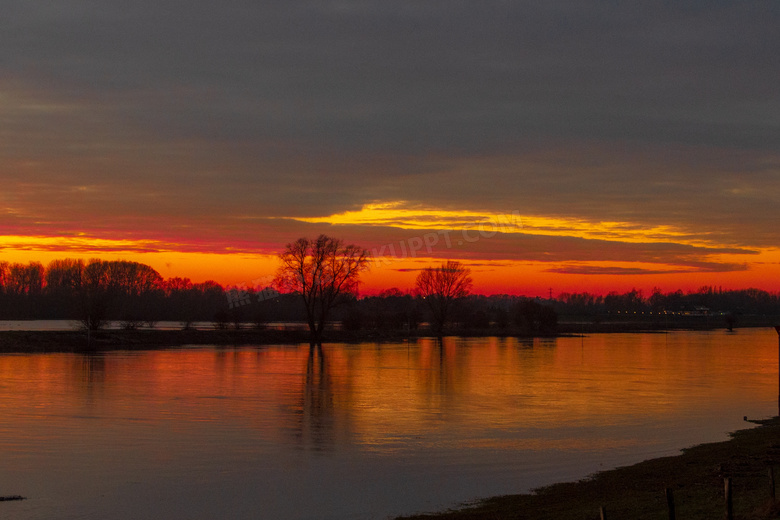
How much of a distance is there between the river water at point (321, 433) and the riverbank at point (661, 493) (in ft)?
2.97

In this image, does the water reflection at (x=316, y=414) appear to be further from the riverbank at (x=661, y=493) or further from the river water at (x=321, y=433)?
the riverbank at (x=661, y=493)

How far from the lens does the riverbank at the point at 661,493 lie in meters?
12.1

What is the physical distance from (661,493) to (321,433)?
10.4 metres

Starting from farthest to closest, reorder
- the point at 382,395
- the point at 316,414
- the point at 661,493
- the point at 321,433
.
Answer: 1. the point at 382,395
2. the point at 316,414
3. the point at 321,433
4. the point at 661,493

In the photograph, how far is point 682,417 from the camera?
26.0 m

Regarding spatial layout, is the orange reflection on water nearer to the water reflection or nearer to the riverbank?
the water reflection

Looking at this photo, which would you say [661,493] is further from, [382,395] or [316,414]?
[382,395]

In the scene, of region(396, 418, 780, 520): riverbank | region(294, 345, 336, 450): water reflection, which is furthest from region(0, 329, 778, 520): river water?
region(396, 418, 780, 520): riverbank

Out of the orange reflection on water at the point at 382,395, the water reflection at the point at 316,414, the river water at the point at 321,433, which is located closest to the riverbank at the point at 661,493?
the river water at the point at 321,433

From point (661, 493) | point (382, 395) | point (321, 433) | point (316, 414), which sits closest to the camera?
point (661, 493)

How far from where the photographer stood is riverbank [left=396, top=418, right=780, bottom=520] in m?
12.1

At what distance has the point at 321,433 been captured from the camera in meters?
21.6

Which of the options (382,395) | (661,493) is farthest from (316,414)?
(661,493)

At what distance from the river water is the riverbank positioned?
904mm
